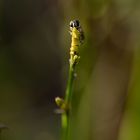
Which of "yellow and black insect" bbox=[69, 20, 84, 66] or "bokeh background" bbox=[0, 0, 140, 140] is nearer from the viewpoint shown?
"yellow and black insect" bbox=[69, 20, 84, 66]

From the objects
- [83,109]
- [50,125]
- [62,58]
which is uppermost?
[62,58]

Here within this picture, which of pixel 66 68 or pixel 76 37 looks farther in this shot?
pixel 66 68

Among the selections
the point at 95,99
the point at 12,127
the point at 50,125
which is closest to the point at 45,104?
the point at 50,125

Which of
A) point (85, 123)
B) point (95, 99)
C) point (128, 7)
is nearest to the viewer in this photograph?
point (85, 123)

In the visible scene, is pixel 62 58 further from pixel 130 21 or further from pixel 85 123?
pixel 85 123

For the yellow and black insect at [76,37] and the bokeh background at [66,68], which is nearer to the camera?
the yellow and black insect at [76,37]

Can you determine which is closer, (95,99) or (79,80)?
(79,80)

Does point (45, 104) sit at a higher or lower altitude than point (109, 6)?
lower

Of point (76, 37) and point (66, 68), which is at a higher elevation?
point (76, 37)
